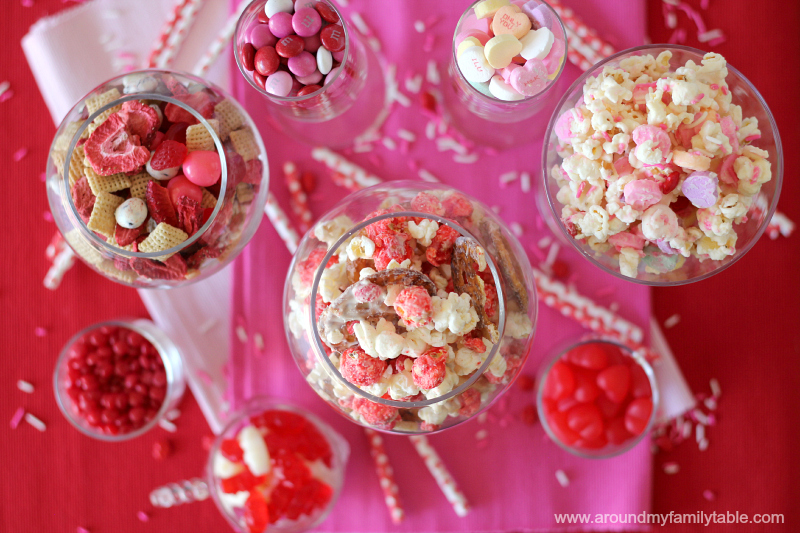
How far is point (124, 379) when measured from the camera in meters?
1.24

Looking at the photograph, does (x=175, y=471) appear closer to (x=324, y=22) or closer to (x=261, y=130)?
(x=261, y=130)

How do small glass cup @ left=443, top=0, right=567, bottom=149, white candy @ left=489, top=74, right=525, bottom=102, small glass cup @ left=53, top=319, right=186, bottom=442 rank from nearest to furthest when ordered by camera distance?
1. white candy @ left=489, top=74, right=525, bottom=102
2. small glass cup @ left=443, top=0, right=567, bottom=149
3. small glass cup @ left=53, top=319, right=186, bottom=442

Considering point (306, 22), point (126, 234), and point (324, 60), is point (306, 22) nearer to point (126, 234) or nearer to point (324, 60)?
point (324, 60)

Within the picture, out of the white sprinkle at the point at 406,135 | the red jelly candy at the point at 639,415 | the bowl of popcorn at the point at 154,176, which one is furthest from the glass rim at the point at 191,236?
the red jelly candy at the point at 639,415

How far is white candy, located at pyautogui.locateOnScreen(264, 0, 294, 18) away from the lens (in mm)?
966

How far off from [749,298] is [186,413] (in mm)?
1330

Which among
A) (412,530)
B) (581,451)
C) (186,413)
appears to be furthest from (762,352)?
(186,413)

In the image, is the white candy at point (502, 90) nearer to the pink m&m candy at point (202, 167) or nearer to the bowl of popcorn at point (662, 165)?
the bowl of popcorn at point (662, 165)

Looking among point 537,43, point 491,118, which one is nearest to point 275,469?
point 491,118

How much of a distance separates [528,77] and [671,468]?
0.94 metres

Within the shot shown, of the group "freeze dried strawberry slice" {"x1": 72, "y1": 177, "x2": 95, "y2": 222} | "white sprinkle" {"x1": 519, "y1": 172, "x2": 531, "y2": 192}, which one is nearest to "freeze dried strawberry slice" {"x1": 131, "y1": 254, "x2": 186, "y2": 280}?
"freeze dried strawberry slice" {"x1": 72, "y1": 177, "x2": 95, "y2": 222}

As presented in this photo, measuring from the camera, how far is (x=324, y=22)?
3.22ft

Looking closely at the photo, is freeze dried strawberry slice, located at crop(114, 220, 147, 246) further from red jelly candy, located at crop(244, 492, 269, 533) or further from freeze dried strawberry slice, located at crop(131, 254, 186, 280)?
red jelly candy, located at crop(244, 492, 269, 533)

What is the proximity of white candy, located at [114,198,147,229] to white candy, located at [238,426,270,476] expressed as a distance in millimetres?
508
